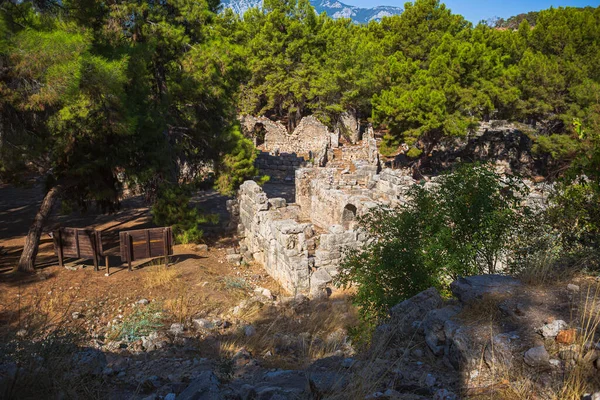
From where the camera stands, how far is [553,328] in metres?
3.60

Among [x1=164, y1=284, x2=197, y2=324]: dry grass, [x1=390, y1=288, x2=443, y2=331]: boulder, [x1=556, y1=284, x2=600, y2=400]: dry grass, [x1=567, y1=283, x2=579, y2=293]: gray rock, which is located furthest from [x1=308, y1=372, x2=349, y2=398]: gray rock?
[x1=164, y1=284, x2=197, y2=324]: dry grass

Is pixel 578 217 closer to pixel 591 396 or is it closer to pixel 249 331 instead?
pixel 591 396

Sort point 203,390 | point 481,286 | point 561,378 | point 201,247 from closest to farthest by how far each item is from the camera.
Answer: point 561,378
point 203,390
point 481,286
point 201,247

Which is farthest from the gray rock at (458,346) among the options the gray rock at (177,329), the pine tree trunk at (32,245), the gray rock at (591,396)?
the pine tree trunk at (32,245)

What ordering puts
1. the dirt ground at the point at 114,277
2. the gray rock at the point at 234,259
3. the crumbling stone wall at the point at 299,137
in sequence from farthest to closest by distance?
1. the crumbling stone wall at the point at 299,137
2. the gray rock at the point at 234,259
3. the dirt ground at the point at 114,277

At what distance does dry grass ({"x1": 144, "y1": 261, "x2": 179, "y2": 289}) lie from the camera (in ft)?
30.4

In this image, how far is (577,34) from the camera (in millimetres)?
24422

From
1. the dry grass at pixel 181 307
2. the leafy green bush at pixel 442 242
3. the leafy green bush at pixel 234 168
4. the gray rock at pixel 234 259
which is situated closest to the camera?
the leafy green bush at pixel 442 242

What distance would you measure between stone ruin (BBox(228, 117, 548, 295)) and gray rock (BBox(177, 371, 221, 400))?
12.8 ft

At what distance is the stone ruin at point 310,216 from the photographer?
9.46 m

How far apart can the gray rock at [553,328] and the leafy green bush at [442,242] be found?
184 centimetres

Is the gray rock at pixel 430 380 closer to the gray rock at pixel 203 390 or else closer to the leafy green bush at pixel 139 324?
the gray rock at pixel 203 390

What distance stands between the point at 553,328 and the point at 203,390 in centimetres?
292

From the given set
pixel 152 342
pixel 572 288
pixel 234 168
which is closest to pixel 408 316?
pixel 572 288
